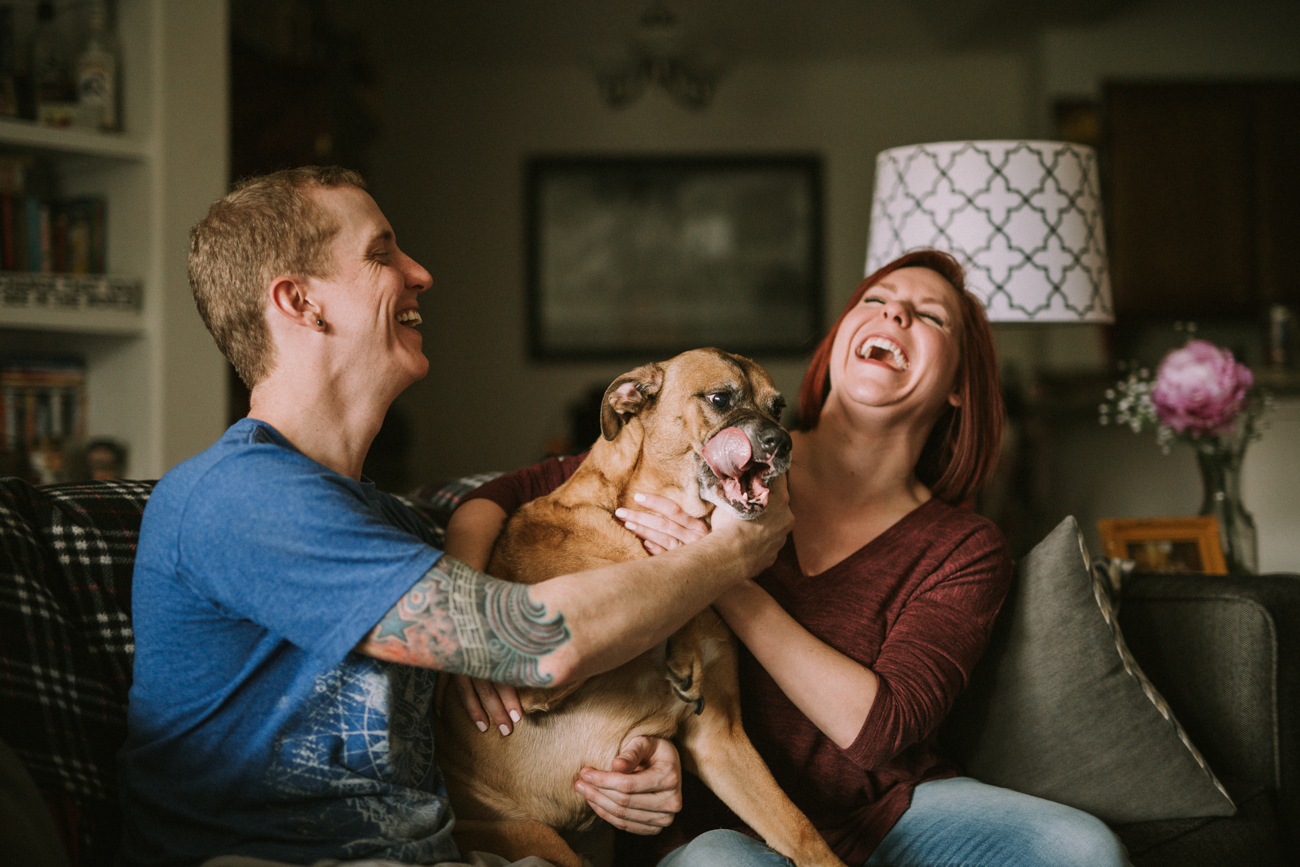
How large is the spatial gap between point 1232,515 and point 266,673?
75.8 inches

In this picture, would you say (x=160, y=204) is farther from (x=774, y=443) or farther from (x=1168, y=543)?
(x=1168, y=543)

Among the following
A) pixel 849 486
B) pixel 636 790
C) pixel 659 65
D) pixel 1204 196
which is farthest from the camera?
pixel 1204 196

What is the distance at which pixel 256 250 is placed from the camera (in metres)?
1.12

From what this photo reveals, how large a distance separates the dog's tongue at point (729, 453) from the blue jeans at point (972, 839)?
1.58 ft

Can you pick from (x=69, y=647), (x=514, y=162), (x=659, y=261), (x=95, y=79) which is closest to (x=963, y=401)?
(x=69, y=647)

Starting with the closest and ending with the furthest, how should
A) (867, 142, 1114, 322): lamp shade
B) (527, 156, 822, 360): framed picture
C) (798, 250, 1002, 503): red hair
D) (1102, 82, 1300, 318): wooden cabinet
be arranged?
(798, 250, 1002, 503): red hair < (867, 142, 1114, 322): lamp shade < (1102, 82, 1300, 318): wooden cabinet < (527, 156, 822, 360): framed picture

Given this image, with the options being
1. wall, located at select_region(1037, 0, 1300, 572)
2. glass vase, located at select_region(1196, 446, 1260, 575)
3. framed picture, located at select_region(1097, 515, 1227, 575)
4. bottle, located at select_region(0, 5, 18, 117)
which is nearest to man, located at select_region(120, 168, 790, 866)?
framed picture, located at select_region(1097, 515, 1227, 575)

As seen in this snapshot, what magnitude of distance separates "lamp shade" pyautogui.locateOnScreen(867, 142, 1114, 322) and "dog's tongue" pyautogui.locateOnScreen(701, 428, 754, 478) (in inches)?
33.4

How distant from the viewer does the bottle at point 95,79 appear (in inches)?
107

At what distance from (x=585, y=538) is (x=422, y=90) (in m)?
5.56

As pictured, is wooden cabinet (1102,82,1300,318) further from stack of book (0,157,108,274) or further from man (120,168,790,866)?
man (120,168,790,866)

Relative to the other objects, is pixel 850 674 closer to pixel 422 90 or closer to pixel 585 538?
pixel 585 538

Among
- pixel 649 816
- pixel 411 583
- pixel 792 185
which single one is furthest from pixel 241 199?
pixel 792 185

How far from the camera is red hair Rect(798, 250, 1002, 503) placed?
167 centimetres
